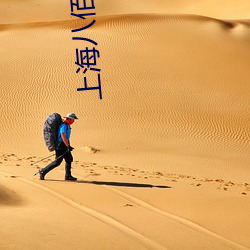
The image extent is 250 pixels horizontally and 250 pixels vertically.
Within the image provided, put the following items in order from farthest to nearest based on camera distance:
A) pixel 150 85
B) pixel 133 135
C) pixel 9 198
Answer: pixel 150 85 → pixel 133 135 → pixel 9 198

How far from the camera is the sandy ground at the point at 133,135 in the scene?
6078 millimetres

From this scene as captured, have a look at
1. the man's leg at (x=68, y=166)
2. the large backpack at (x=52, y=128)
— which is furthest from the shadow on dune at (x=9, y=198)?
the man's leg at (x=68, y=166)

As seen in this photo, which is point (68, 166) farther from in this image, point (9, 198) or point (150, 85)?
point (150, 85)

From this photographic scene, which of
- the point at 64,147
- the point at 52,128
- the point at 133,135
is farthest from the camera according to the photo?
the point at 133,135

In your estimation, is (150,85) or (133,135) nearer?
(133,135)

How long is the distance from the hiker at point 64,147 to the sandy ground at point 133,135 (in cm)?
27

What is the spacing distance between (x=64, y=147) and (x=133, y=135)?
6943 mm

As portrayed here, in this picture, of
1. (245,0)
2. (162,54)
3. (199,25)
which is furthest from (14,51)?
(245,0)

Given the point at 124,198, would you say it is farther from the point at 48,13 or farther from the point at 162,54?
the point at 48,13

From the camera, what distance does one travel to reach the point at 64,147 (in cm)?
898

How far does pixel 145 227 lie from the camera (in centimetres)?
618

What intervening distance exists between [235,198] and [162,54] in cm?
1619

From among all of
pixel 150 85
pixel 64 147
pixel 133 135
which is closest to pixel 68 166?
pixel 64 147

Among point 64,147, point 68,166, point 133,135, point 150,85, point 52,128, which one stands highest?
point 150,85
